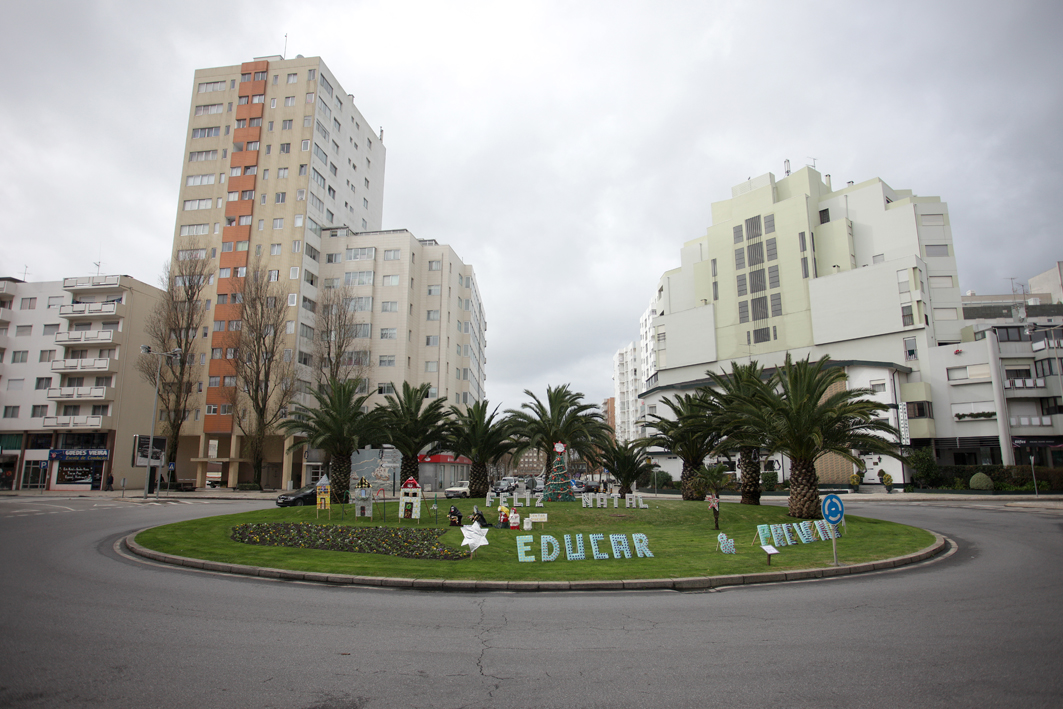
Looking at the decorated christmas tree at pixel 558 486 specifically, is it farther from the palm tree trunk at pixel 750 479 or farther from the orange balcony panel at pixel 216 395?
the orange balcony panel at pixel 216 395

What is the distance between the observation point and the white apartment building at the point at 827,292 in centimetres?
5575

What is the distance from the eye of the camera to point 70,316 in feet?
193

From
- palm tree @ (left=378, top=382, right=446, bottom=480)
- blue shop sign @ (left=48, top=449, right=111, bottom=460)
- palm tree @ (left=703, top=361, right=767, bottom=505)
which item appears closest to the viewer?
palm tree @ (left=703, top=361, right=767, bottom=505)

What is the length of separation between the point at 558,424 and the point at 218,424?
43135mm

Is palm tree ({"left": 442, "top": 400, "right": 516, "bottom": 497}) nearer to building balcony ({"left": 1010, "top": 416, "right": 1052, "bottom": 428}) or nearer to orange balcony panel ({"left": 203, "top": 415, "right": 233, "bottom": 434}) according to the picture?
orange balcony panel ({"left": 203, "top": 415, "right": 233, "bottom": 434})

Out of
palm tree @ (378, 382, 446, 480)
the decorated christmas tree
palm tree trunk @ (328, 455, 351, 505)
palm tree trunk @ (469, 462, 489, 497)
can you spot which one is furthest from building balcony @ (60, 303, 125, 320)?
the decorated christmas tree

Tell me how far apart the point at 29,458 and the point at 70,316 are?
15068mm

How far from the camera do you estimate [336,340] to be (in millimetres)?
56750

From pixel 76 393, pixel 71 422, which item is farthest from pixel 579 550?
pixel 71 422

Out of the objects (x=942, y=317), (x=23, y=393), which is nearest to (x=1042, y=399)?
(x=942, y=317)

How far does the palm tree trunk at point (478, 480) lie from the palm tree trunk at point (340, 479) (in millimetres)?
7133

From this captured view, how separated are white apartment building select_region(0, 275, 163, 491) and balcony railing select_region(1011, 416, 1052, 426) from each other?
85.9 meters

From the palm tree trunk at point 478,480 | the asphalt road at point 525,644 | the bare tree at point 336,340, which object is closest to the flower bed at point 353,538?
the asphalt road at point 525,644

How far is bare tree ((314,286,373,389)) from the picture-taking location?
185 feet
